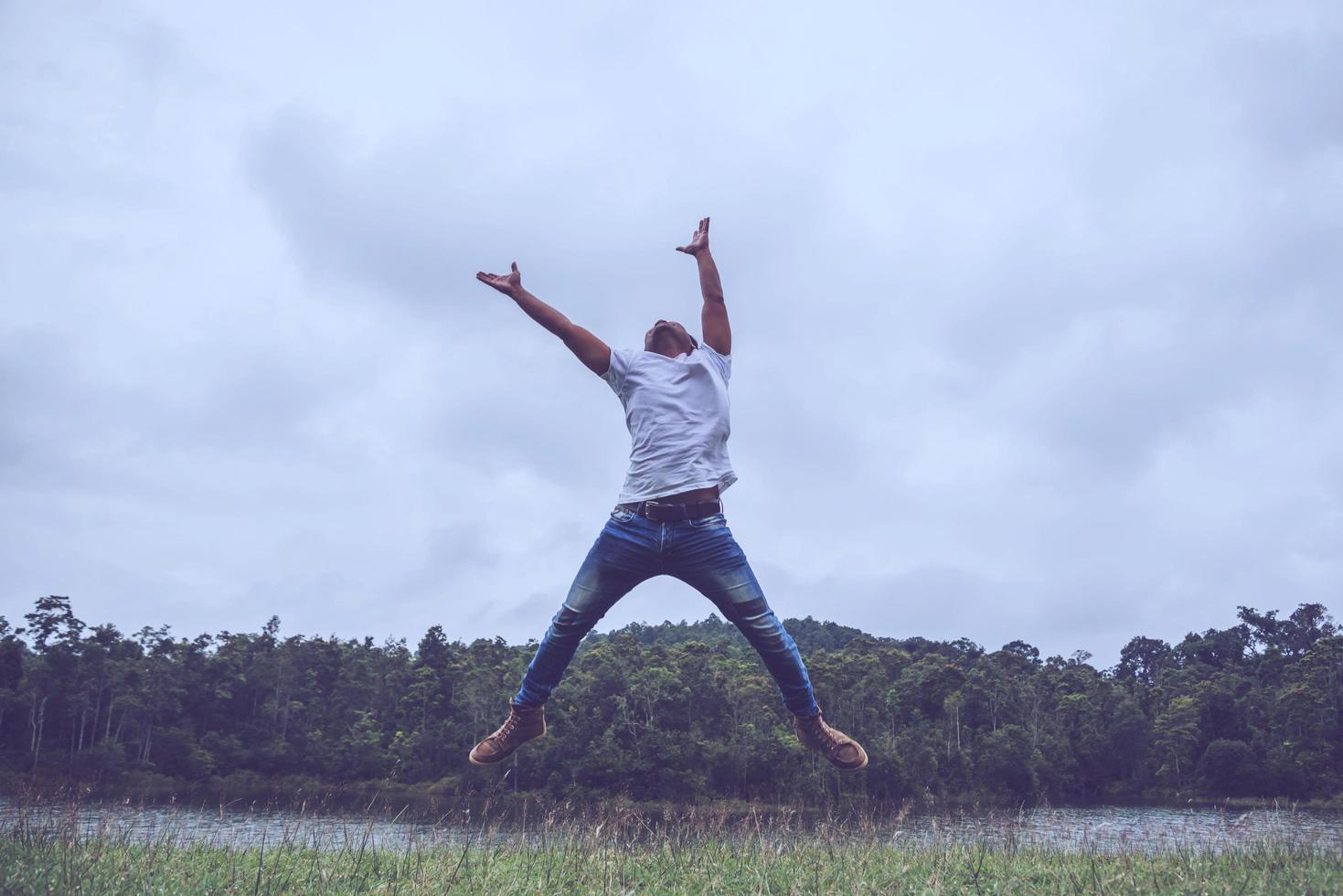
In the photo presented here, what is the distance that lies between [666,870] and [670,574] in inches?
93.8

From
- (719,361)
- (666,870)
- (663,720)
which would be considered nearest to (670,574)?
(719,361)

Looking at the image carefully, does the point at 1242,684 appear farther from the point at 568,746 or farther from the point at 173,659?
the point at 173,659

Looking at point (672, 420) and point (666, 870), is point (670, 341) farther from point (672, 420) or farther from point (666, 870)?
point (666, 870)

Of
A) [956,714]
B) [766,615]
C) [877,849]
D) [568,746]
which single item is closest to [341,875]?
[766,615]

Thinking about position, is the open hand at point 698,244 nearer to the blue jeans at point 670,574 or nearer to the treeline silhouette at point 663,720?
the blue jeans at point 670,574

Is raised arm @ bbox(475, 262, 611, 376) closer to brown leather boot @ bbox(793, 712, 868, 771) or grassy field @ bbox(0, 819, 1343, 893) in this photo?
brown leather boot @ bbox(793, 712, 868, 771)

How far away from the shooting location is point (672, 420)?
5055 millimetres

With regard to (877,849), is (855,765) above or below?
above

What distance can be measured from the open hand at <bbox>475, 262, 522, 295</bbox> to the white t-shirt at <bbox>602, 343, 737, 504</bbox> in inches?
28.1

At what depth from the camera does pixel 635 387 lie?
17.2ft

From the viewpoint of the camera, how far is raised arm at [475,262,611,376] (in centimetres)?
523

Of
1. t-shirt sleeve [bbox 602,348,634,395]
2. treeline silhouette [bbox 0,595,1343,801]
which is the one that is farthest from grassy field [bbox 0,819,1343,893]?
treeline silhouette [bbox 0,595,1343,801]

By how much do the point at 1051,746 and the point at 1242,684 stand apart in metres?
16.4

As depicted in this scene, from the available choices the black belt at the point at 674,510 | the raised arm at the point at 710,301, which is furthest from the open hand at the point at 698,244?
the black belt at the point at 674,510
